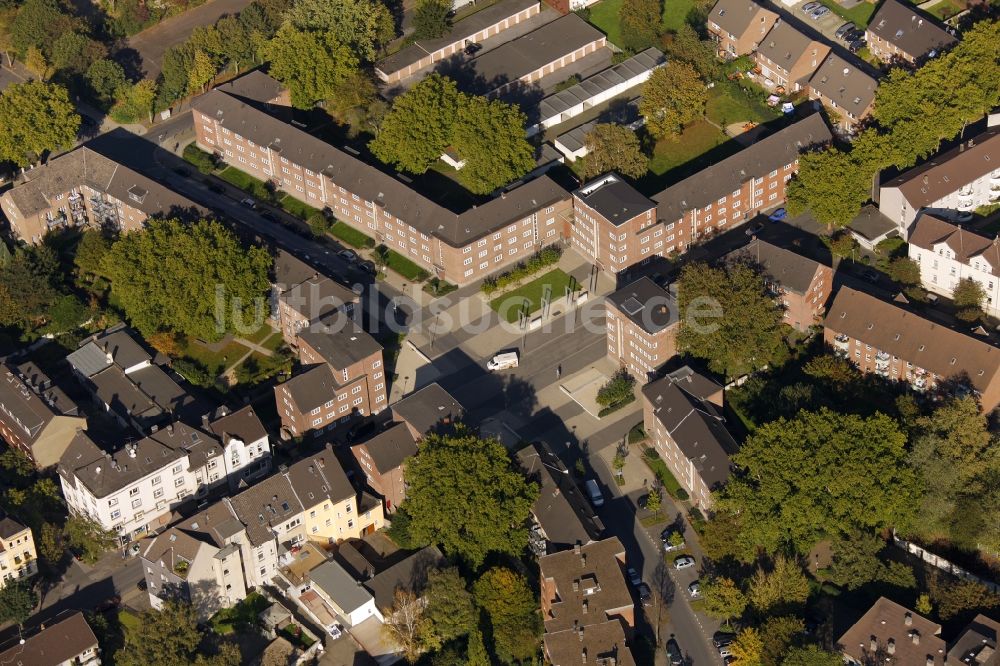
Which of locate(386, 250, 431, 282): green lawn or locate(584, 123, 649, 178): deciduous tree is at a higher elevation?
locate(584, 123, 649, 178): deciduous tree

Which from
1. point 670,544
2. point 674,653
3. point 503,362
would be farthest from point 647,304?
point 674,653

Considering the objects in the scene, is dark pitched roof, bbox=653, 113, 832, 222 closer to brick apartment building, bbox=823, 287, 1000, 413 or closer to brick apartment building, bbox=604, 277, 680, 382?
brick apartment building, bbox=604, 277, 680, 382

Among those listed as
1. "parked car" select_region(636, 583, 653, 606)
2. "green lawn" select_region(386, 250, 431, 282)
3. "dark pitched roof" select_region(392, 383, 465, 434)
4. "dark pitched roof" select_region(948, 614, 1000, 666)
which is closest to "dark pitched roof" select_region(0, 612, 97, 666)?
"dark pitched roof" select_region(392, 383, 465, 434)

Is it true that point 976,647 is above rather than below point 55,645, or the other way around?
above

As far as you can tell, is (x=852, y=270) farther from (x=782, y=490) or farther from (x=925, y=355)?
(x=782, y=490)

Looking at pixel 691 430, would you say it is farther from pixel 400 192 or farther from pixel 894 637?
pixel 400 192

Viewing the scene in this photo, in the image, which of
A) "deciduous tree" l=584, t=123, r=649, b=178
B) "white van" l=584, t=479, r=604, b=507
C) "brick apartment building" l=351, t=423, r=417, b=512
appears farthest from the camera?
"deciduous tree" l=584, t=123, r=649, b=178
